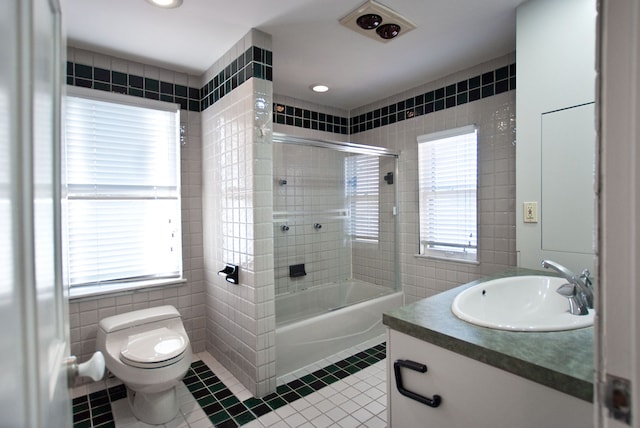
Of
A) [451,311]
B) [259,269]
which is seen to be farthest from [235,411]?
[451,311]

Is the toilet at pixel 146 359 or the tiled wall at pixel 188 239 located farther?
the tiled wall at pixel 188 239

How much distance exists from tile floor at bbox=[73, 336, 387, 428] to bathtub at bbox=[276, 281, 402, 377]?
0.13 metres

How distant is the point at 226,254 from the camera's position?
7.84 ft

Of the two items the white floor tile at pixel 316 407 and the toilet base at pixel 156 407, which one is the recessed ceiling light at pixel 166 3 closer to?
the toilet base at pixel 156 407

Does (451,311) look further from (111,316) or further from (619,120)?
(111,316)

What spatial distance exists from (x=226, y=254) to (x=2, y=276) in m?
2.09

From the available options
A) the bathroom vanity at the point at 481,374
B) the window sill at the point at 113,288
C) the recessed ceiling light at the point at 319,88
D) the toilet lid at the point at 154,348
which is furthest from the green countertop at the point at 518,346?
the recessed ceiling light at the point at 319,88

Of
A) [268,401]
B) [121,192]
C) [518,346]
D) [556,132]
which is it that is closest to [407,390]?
[518,346]

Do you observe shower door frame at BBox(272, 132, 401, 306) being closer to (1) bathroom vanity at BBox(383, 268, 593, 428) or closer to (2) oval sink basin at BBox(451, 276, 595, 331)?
(2) oval sink basin at BBox(451, 276, 595, 331)

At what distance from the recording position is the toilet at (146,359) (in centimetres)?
179

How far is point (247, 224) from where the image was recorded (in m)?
2.12

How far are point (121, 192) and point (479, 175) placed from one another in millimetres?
2820

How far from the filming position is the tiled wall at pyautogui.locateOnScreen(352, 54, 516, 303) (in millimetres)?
2400

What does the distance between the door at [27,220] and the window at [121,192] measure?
77.6 inches
